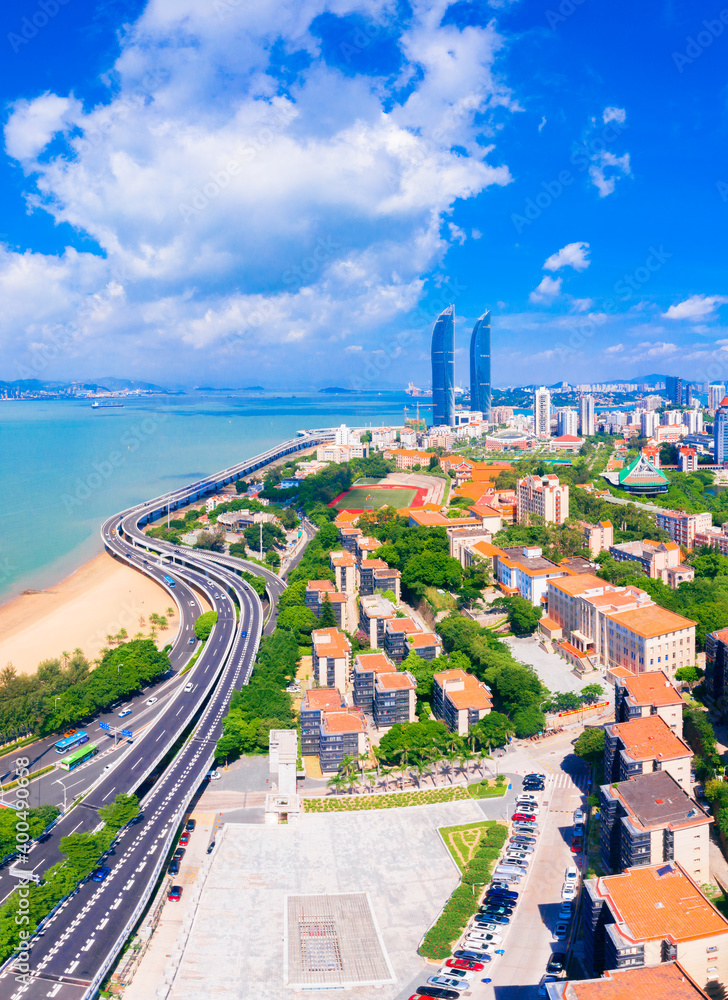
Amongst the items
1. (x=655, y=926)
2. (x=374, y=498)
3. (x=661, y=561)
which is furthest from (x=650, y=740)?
(x=374, y=498)

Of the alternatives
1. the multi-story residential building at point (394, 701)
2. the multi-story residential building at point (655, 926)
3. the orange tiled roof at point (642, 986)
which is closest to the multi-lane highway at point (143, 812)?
the multi-story residential building at point (394, 701)

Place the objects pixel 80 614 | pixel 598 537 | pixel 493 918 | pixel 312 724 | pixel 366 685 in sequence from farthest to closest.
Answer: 1. pixel 598 537
2. pixel 80 614
3. pixel 366 685
4. pixel 312 724
5. pixel 493 918

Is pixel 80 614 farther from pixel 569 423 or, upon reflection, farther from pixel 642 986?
pixel 569 423

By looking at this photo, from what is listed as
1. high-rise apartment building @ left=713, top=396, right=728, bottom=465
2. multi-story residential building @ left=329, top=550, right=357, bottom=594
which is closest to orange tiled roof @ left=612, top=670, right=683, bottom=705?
multi-story residential building @ left=329, top=550, right=357, bottom=594

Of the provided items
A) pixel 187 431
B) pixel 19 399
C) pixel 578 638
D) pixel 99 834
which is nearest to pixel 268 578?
pixel 578 638

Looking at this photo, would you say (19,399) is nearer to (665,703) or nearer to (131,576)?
(131,576)
